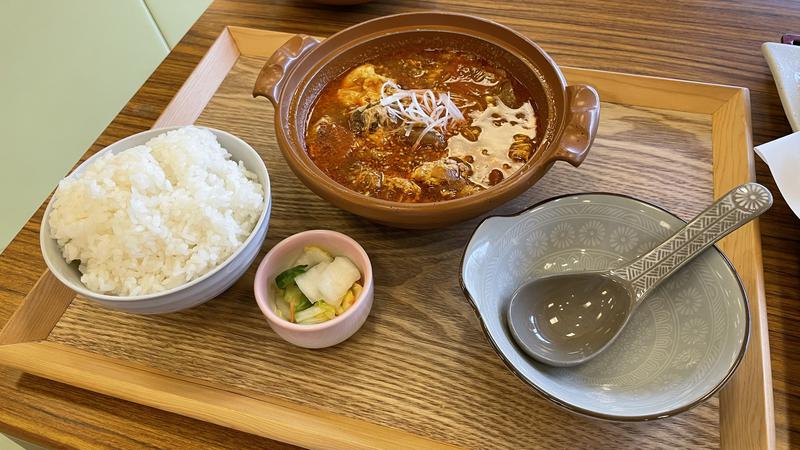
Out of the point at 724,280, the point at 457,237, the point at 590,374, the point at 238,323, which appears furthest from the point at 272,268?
the point at 724,280

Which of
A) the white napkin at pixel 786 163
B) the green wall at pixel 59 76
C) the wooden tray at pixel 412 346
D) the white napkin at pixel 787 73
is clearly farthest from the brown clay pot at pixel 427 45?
the green wall at pixel 59 76

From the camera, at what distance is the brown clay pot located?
1.32m

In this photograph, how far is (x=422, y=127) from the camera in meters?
1.58

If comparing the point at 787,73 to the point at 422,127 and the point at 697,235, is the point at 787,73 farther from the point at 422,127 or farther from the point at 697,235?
the point at 422,127

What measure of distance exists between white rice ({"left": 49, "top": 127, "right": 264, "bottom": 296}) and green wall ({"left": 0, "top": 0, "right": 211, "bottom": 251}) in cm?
165

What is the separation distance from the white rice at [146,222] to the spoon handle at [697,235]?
922 mm

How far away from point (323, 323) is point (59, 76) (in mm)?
2361

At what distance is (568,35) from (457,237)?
99 cm

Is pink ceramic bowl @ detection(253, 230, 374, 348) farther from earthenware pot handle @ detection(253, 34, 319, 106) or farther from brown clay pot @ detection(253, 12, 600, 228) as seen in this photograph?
earthenware pot handle @ detection(253, 34, 319, 106)

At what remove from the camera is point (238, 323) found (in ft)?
4.66

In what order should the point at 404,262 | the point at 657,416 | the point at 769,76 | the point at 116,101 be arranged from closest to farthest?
the point at 657,416 → the point at 404,262 → the point at 769,76 → the point at 116,101

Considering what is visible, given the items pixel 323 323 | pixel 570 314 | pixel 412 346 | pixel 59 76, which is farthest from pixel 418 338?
pixel 59 76

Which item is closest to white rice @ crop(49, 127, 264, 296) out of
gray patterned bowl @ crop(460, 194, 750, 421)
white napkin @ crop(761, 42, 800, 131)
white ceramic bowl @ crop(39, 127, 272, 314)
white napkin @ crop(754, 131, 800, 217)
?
white ceramic bowl @ crop(39, 127, 272, 314)

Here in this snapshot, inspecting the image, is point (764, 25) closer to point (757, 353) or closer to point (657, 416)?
point (757, 353)
